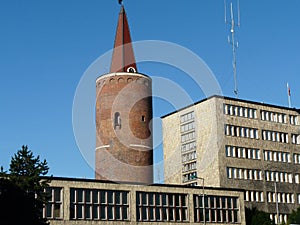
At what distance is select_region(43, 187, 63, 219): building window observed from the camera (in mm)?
53969

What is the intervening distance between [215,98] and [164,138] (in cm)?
1346

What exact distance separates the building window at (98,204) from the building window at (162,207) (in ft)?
5.95

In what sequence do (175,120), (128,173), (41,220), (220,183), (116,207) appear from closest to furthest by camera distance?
(41,220), (116,207), (128,173), (220,183), (175,120)

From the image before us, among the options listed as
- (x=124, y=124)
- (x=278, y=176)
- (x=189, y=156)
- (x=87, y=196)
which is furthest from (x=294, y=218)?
(x=87, y=196)

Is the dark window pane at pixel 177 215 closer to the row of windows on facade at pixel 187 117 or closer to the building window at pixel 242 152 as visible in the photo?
the building window at pixel 242 152

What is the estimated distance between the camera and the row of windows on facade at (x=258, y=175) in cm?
7444

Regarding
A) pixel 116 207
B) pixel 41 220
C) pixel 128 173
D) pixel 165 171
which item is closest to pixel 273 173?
pixel 165 171

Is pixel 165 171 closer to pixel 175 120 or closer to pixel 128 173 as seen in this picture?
pixel 175 120

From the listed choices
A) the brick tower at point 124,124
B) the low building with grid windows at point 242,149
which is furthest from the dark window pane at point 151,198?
the low building with grid windows at point 242,149

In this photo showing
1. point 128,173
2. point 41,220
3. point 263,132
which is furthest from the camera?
point 263,132

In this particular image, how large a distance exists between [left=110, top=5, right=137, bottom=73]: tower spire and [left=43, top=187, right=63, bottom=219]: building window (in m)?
21.2

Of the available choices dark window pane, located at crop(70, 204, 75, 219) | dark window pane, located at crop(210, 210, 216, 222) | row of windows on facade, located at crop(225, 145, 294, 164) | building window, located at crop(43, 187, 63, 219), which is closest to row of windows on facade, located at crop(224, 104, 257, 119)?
row of windows on facade, located at crop(225, 145, 294, 164)

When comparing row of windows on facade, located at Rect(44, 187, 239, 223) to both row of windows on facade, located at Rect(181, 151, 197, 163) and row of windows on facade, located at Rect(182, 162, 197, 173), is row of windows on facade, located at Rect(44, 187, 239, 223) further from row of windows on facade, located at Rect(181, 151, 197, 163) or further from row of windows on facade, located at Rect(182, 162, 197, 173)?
row of windows on facade, located at Rect(181, 151, 197, 163)

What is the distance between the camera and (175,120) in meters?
84.1
